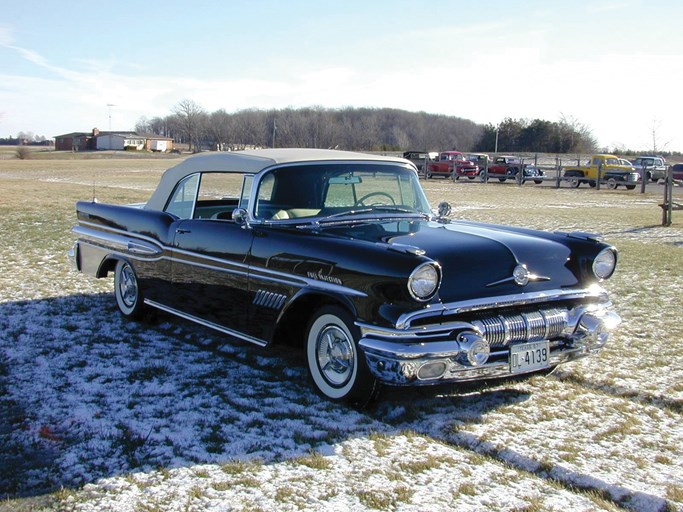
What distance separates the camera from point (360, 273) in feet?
13.8

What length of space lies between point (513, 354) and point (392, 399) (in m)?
0.83

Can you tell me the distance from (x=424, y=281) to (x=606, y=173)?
32.0 meters

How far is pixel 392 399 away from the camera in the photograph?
15.1 ft

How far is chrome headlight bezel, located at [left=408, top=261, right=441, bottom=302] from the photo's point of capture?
157 inches

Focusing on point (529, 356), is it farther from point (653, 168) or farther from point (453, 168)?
point (453, 168)

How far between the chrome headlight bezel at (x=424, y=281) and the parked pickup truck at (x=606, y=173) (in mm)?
30890

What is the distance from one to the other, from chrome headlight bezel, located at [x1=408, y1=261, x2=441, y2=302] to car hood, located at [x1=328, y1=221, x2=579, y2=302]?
0.38ft

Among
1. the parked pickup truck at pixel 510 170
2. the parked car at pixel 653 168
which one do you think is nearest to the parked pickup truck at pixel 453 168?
the parked pickup truck at pixel 510 170

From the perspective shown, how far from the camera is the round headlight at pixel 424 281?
13.1 ft

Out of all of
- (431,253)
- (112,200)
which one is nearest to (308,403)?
(431,253)

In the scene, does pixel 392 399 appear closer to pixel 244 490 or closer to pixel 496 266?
pixel 496 266

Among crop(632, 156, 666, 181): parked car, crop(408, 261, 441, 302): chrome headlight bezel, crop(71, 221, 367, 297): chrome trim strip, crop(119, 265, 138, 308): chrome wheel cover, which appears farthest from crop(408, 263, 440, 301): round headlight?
crop(632, 156, 666, 181): parked car

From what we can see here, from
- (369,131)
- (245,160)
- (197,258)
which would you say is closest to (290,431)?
(197,258)

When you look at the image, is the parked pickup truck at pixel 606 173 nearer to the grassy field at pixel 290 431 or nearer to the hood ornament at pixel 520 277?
the grassy field at pixel 290 431
